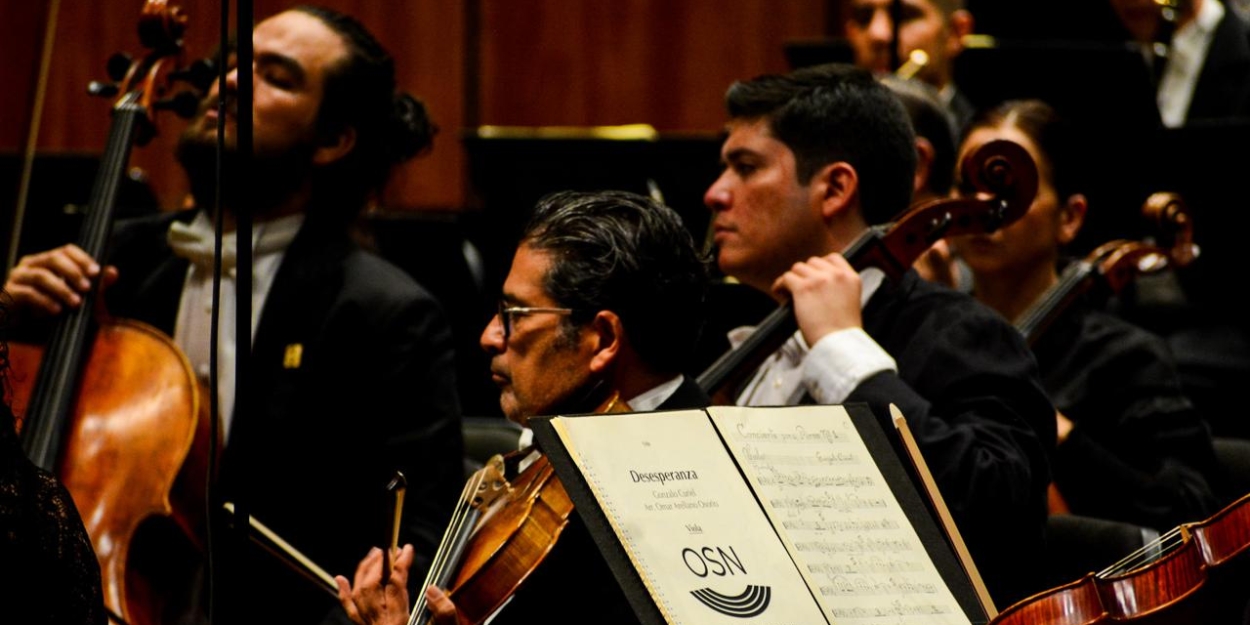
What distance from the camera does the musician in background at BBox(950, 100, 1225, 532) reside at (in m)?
2.50

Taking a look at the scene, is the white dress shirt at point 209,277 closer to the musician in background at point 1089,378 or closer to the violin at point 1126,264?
the musician in background at point 1089,378

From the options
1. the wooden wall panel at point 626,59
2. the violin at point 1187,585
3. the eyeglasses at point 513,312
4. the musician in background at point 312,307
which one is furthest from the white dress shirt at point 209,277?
the wooden wall panel at point 626,59

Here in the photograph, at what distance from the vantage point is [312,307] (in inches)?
97.4

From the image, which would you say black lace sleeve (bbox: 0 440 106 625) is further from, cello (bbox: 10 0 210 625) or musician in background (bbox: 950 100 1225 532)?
musician in background (bbox: 950 100 1225 532)

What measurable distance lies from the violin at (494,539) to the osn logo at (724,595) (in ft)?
0.94

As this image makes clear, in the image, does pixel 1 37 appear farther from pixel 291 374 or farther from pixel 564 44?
pixel 291 374

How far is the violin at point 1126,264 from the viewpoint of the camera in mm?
2693

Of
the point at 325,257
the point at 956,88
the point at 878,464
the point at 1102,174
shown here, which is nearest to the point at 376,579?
the point at 878,464

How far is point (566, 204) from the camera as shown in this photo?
1997mm

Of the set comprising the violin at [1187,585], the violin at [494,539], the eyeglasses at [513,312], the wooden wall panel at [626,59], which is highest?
the violin at [1187,585]

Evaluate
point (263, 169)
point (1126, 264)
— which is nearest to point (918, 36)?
point (1126, 264)

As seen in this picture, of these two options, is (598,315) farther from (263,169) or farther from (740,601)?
(263,169)

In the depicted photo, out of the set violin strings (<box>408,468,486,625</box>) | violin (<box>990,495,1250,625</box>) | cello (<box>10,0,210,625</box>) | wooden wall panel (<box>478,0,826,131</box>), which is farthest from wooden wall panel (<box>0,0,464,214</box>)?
violin (<box>990,495,1250,625</box>)

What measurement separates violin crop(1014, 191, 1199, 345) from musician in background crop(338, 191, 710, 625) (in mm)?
969
